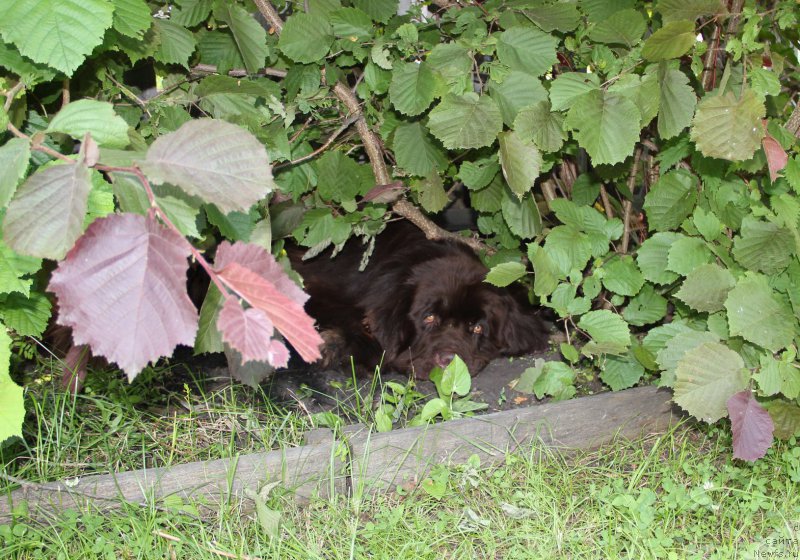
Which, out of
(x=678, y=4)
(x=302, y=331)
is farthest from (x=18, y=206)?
(x=678, y=4)

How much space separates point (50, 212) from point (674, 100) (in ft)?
5.93

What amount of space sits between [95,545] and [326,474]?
0.68 m

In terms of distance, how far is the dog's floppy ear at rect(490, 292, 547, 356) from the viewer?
379 cm

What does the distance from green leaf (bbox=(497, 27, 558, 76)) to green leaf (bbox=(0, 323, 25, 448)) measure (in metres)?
1.66

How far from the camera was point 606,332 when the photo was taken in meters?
3.01

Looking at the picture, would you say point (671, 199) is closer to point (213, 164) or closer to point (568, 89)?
point (568, 89)

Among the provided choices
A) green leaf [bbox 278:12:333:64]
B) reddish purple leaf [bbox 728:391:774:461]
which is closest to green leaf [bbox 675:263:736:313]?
reddish purple leaf [bbox 728:391:774:461]

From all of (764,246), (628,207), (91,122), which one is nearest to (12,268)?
(91,122)

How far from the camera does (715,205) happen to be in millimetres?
2854

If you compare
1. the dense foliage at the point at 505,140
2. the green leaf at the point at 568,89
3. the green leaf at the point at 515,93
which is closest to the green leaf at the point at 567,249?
the dense foliage at the point at 505,140

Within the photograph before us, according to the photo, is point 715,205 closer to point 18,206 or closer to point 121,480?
point 121,480

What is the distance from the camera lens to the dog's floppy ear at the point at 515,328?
12.4ft

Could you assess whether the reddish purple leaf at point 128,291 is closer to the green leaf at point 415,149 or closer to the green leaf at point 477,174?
the green leaf at point 415,149

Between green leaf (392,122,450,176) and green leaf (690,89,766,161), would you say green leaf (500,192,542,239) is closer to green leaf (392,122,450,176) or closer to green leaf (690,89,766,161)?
green leaf (392,122,450,176)
